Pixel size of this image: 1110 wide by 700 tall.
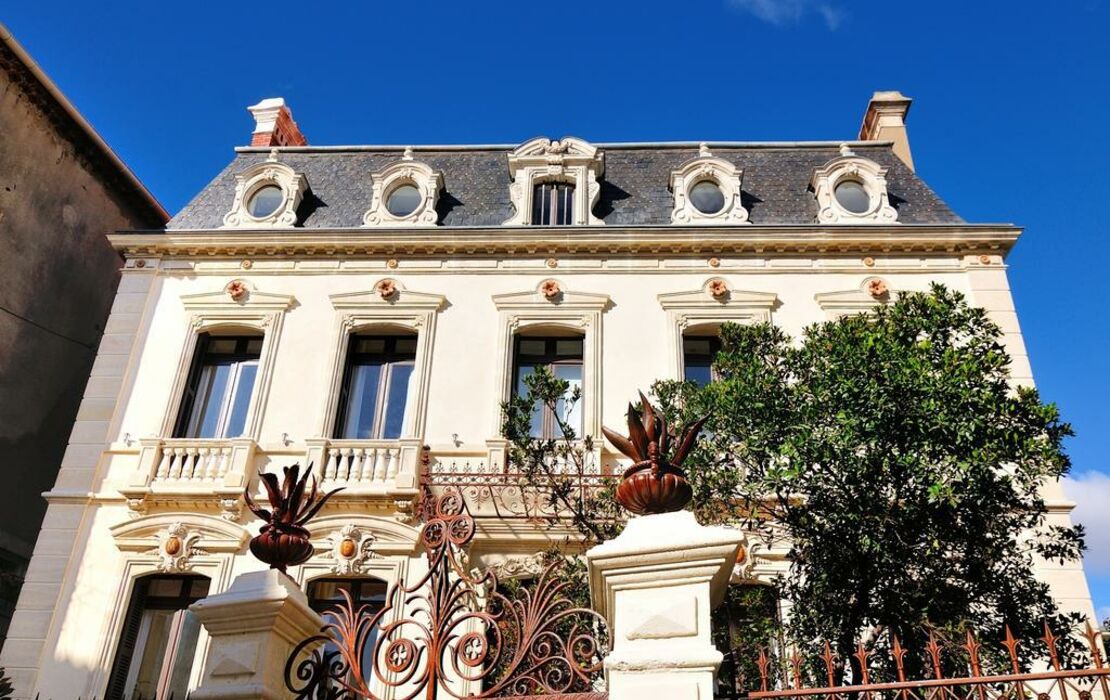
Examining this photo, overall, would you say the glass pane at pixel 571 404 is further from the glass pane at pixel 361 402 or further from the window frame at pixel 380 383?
the glass pane at pixel 361 402

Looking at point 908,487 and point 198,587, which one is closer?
point 908,487

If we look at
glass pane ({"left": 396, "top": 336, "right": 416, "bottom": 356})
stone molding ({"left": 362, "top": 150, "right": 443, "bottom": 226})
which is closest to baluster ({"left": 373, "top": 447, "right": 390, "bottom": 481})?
glass pane ({"left": 396, "top": 336, "right": 416, "bottom": 356})

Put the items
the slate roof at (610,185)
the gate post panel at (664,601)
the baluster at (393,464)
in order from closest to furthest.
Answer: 1. the gate post panel at (664,601)
2. the baluster at (393,464)
3. the slate roof at (610,185)

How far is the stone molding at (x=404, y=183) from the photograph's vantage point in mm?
14906

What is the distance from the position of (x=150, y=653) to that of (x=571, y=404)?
22.2 feet

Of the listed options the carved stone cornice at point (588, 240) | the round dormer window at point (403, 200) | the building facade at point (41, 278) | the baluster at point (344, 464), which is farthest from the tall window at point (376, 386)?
the building facade at point (41, 278)

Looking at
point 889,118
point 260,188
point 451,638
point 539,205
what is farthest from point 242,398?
point 889,118

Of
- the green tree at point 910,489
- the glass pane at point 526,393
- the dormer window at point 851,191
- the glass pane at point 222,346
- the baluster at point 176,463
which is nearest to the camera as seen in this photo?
the green tree at point 910,489

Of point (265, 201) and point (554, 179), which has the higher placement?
point (554, 179)

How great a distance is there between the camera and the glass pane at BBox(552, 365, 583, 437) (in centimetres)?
1292

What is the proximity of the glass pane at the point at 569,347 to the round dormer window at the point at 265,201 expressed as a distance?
573 cm

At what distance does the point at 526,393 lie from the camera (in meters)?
13.5

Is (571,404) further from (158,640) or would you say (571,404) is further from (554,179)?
(158,640)

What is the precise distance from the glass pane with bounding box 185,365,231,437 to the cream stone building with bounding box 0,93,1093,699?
0.11 feet
